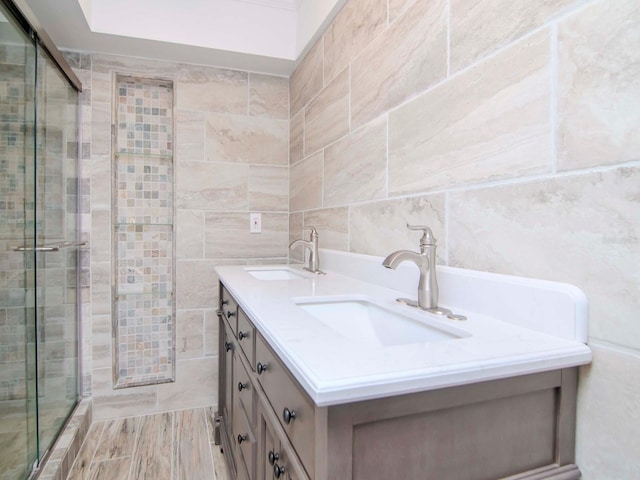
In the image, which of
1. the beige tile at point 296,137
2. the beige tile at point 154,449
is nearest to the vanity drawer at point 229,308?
the beige tile at point 154,449

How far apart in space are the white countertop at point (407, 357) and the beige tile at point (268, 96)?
5.62 feet

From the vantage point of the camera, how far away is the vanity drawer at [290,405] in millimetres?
587

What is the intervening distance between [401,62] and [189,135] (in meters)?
1.35

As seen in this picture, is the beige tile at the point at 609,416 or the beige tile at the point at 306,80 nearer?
the beige tile at the point at 609,416

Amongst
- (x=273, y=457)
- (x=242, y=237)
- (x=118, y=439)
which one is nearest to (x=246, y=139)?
(x=242, y=237)

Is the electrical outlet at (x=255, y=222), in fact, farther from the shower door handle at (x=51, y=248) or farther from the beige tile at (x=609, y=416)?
the beige tile at (x=609, y=416)

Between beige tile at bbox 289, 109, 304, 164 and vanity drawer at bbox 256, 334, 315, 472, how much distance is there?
1478 mm

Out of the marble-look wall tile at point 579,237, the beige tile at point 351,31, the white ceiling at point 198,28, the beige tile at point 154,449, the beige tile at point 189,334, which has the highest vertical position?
the white ceiling at point 198,28

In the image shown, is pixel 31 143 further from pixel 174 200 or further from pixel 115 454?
pixel 115 454

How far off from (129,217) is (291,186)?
0.92m

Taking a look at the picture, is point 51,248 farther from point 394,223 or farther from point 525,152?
point 525,152

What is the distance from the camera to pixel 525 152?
791mm

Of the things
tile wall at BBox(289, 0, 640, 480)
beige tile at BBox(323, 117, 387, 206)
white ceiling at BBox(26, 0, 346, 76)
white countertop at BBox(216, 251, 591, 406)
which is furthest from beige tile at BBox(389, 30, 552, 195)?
white ceiling at BBox(26, 0, 346, 76)

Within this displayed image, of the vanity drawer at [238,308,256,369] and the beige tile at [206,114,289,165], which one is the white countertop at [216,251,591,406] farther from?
the beige tile at [206,114,289,165]
